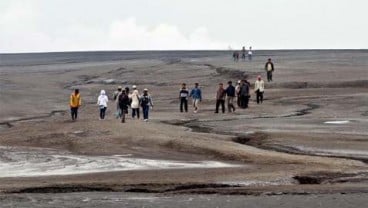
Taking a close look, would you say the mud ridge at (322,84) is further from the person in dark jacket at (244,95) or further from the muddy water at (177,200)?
the muddy water at (177,200)

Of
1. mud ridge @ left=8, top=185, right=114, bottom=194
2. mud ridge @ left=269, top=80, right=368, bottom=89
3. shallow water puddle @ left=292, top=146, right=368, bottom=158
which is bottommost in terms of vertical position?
shallow water puddle @ left=292, top=146, right=368, bottom=158

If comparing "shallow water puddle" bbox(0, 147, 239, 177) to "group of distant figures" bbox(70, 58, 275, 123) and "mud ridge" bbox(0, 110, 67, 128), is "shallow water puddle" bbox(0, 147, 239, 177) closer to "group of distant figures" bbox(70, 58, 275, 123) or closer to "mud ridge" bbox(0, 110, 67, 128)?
"group of distant figures" bbox(70, 58, 275, 123)

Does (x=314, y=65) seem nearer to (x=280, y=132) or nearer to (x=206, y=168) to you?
(x=280, y=132)

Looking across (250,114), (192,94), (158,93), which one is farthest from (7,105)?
(250,114)

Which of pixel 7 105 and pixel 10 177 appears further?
pixel 7 105

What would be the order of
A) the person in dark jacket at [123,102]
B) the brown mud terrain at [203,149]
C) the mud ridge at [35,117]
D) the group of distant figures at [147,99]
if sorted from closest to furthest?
the brown mud terrain at [203,149], the person in dark jacket at [123,102], the group of distant figures at [147,99], the mud ridge at [35,117]

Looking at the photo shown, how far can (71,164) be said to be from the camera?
20891mm

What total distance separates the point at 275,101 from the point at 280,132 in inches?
591

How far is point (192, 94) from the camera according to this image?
38.7 metres

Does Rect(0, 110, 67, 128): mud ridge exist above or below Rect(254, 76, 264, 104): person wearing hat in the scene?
below

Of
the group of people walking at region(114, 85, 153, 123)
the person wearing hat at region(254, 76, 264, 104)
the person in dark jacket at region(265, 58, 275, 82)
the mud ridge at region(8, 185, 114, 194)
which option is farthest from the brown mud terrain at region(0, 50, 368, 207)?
the person in dark jacket at region(265, 58, 275, 82)

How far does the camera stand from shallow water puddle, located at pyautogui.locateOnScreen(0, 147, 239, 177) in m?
19.7

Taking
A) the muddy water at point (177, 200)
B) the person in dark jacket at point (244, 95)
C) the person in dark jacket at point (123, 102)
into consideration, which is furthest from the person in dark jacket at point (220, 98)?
the muddy water at point (177, 200)

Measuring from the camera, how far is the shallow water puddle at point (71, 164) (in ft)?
64.7
